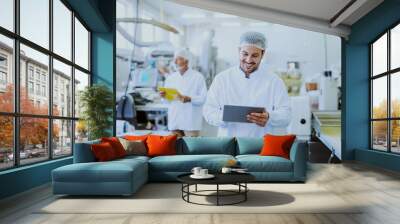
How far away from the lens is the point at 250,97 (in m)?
9.52

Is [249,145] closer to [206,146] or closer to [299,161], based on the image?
[206,146]

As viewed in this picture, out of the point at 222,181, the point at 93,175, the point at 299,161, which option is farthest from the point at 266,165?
the point at 93,175

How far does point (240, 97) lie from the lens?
9.58 metres

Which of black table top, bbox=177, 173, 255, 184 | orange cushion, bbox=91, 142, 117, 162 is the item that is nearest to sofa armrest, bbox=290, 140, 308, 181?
black table top, bbox=177, 173, 255, 184

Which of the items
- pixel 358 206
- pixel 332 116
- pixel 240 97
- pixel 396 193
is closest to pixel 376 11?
pixel 332 116

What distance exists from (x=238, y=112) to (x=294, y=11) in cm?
258

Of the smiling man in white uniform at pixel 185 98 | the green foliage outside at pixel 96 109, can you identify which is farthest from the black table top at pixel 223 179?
the smiling man in white uniform at pixel 185 98

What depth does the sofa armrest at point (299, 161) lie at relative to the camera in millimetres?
6082

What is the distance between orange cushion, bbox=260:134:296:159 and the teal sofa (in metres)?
0.16

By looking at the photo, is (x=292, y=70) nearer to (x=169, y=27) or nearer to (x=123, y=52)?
(x=169, y=27)

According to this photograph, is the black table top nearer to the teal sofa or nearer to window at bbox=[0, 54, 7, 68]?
the teal sofa

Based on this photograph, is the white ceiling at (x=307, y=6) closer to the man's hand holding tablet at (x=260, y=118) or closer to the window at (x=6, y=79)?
the man's hand holding tablet at (x=260, y=118)

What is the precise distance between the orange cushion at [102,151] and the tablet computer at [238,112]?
13.7 feet

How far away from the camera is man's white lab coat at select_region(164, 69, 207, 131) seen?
10.0m
